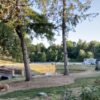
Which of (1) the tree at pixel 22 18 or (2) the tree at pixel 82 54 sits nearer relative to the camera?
(1) the tree at pixel 22 18

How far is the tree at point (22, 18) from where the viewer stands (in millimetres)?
21469

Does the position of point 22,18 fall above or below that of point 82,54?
above

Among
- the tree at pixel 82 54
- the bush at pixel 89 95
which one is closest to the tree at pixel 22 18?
the bush at pixel 89 95

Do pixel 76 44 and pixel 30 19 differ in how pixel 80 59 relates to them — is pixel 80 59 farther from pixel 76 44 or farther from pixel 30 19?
pixel 30 19

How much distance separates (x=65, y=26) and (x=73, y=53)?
66.1 meters

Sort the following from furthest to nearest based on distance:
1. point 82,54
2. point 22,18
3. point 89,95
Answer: point 82,54, point 22,18, point 89,95

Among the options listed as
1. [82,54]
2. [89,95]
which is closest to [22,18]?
[89,95]

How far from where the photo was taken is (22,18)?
22.3 meters

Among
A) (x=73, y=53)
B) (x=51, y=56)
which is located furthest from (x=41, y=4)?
(x=73, y=53)

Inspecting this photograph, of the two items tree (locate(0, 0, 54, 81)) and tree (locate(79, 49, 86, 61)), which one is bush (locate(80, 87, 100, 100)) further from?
tree (locate(79, 49, 86, 61))

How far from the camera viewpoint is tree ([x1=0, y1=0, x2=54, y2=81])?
2147 cm

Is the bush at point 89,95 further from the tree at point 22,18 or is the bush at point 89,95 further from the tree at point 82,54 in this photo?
the tree at point 82,54

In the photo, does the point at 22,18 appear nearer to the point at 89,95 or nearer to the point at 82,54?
the point at 89,95

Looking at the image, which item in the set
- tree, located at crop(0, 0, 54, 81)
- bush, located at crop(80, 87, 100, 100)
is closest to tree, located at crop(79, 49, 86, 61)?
tree, located at crop(0, 0, 54, 81)
